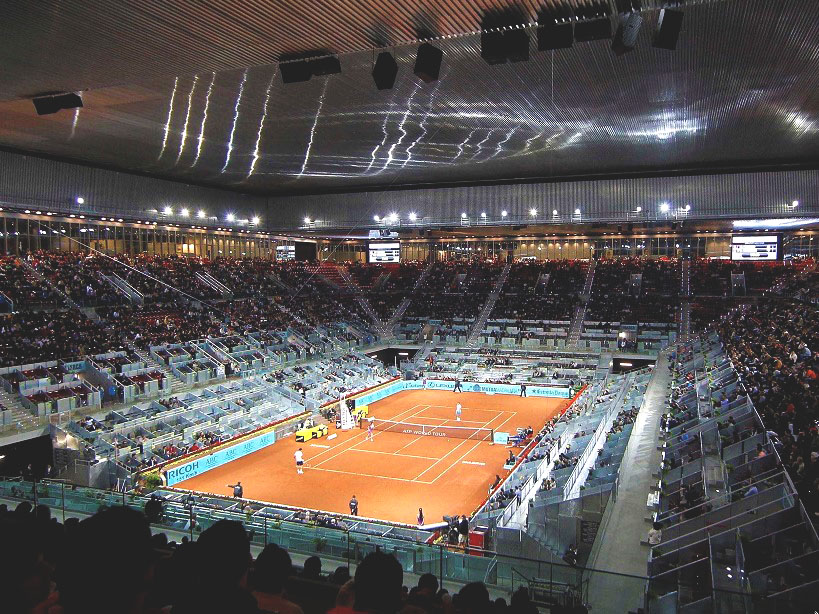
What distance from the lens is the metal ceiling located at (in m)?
13.2

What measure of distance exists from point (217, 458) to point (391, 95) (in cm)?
1674

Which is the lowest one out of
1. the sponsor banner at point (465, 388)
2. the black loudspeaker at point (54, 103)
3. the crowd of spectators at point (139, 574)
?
the sponsor banner at point (465, 388)

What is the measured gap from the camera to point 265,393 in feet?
115

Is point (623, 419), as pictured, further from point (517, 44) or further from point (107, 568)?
point (107, 568)

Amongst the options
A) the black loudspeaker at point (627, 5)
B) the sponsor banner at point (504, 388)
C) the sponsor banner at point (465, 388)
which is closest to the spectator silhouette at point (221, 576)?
the black loudspeaker at point (627, 5)

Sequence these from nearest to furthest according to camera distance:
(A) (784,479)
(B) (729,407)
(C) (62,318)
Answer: (A) (784,479) < (B) (729,407) < (C) (62,318)

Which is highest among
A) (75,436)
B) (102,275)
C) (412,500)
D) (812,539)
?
(102,275)

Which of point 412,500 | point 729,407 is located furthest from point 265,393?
point 729,407

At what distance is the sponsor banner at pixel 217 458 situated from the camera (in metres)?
24.9

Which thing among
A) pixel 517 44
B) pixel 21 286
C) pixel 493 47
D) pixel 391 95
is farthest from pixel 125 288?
pixel 517 44

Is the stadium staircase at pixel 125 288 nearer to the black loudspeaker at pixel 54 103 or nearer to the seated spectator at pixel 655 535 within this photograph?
the black loudspeaker at pixel 54 103

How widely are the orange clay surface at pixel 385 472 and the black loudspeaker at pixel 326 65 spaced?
1391 centimetres

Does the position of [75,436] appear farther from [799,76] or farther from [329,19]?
[799,76]

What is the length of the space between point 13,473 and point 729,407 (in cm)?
2493
